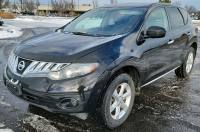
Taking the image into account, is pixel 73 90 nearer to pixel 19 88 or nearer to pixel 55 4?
Answer: pixel 19 88

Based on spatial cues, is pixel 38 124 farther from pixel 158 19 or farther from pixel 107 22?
pixel 158 19

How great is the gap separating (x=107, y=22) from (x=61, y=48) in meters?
1.29

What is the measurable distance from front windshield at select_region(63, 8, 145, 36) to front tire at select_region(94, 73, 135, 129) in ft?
2.67

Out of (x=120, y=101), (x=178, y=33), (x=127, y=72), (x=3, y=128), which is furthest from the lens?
(x=178, y=33)

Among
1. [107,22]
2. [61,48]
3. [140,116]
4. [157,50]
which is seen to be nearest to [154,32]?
[157,50]

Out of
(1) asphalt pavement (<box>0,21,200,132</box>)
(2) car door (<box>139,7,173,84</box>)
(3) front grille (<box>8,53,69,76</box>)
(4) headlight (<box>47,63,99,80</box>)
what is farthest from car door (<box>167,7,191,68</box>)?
(3) front grille (<box>8,53,69,76</box>)

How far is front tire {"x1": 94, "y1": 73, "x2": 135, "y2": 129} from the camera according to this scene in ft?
8.23

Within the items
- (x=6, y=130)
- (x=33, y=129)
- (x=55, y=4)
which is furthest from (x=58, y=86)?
(x=55, y=4)

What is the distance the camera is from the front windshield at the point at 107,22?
3.26 metres

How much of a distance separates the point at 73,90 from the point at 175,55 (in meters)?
2.45

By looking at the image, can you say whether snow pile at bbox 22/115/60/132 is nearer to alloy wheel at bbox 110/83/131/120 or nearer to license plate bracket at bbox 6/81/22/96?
license plate bracket at bbox 6/81/22/96

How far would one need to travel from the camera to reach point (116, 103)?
271 cm

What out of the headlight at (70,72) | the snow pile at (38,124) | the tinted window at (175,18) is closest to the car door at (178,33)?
the tinted window at (175,18)

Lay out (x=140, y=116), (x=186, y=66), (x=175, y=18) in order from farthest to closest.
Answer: (x=186, y=66) < (x=175, y=18) < (x=140, y=116)
